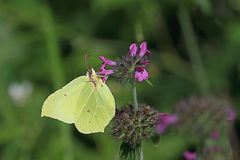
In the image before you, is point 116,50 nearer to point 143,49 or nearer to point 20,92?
point 20,92

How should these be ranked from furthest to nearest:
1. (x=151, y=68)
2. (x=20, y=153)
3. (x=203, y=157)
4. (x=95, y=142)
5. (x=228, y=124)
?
(x=151, y=68), (x=95, y=142), (x=20, y=153), (x=228, y=124), (x=203, y=157)

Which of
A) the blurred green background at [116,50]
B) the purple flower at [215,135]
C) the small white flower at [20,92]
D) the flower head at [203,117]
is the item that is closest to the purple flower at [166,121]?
the flower head at [203,117]

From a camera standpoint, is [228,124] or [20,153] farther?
[20,153]

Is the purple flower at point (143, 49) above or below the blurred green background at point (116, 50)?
below

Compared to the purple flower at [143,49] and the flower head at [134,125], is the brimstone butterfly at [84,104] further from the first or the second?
the purple flower at [143,49]

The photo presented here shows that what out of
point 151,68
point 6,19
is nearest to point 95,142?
point 151,68

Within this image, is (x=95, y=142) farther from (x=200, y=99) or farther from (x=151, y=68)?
(x=200, y=99)

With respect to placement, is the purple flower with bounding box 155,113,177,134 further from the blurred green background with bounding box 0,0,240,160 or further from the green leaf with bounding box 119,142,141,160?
the green leaf with bounding box 119,142,141,160
